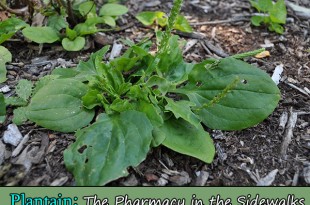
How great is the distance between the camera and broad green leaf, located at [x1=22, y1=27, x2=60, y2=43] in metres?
3.75

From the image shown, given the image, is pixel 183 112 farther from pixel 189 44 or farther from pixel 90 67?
pixel 189 44

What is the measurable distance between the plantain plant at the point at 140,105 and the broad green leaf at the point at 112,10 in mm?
826

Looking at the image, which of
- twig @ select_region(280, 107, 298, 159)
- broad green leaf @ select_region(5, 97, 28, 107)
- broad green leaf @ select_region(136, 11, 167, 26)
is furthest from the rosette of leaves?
broad green leaf @ select_region(5, 97, 28, 107)

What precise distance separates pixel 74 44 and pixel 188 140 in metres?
1.55

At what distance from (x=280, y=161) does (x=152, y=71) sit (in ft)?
3.90

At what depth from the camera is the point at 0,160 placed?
9.48 feet

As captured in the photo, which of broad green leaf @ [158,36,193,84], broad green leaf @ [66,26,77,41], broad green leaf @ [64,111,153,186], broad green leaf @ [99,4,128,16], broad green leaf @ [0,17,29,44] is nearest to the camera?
Answer: broad green leaf @ [64,111,153,186]

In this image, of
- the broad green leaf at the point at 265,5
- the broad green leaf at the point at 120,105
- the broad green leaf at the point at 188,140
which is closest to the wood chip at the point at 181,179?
the broad green leaf at the point at 188,140

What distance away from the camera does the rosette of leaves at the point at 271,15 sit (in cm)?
433

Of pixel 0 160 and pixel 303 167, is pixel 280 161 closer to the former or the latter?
pixel 303 167

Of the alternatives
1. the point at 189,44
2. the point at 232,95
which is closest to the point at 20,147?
the point at 232,95

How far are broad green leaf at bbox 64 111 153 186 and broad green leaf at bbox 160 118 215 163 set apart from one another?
0.67 feet

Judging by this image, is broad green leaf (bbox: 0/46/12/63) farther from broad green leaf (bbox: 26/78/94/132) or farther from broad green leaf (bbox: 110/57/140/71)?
broad green leaf (bbox: 110/57/140/71)

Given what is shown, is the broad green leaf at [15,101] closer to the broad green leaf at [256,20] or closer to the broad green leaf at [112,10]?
the broad green leaf at [112,10]
